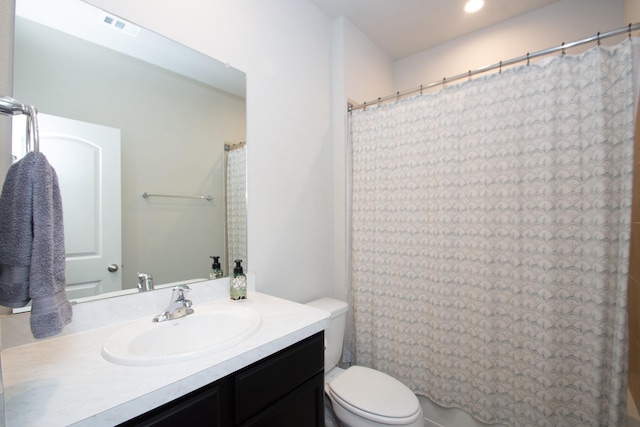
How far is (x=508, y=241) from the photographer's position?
1.39m

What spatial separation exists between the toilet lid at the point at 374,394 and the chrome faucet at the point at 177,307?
0.83 metres

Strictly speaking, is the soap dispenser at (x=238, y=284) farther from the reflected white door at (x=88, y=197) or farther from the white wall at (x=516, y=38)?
the white wall at (x=516, y=38)

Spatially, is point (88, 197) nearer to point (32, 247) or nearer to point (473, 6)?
point (32, 247)

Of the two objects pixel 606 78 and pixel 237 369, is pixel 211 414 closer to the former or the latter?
pixel 237 369

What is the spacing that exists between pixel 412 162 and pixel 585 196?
799 millimetres

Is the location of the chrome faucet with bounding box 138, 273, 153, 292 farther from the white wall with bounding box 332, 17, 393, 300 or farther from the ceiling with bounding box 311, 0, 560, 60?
the ceiling with bounding box 311, 0, 560, 60

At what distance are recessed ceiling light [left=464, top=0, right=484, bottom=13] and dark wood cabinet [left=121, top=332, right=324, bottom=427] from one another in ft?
7.29

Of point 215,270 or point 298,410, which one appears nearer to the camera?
point 298,410

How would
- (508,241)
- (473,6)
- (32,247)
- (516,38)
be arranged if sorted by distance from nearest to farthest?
(32,247) < (508,241) < (473,6) < (516,38)

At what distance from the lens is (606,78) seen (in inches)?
46.4

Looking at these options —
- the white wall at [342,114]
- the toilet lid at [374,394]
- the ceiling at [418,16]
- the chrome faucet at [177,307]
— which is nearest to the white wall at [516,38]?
the ceiling at [418,16]

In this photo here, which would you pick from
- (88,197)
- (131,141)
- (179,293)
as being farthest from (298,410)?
(131,141)

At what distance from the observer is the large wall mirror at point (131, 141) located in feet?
2.97

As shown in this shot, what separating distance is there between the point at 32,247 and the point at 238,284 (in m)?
0.78
